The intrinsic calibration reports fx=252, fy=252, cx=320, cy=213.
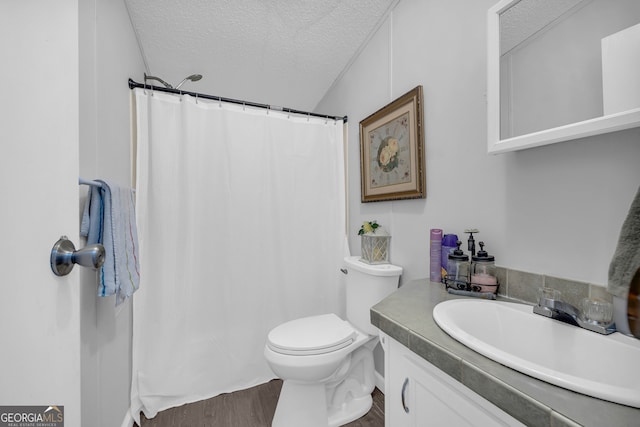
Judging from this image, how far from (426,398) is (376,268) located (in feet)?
2.58

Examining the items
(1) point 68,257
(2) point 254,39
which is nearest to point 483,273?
(1) point 68,257

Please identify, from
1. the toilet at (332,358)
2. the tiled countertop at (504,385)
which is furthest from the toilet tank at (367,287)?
the tiled countertop at (504,385)

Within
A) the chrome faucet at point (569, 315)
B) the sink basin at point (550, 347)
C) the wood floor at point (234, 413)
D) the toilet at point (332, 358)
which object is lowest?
the wood floor at point (234, 413)

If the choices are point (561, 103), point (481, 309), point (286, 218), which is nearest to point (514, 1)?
point (561, 103)

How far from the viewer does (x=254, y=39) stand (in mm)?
1644

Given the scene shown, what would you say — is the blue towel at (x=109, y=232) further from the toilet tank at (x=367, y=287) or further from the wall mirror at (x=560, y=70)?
the wall mirror at (x=560, y=70)

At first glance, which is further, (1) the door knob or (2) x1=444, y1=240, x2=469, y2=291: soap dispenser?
(2) x1=444, y1=240, x2=469, y2=291: soap dispenser

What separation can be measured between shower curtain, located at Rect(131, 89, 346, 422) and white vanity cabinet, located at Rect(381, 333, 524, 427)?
113 cm

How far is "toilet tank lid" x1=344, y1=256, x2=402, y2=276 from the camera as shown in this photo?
1.37 metres

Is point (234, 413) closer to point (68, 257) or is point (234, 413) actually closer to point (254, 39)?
point (68, 257)

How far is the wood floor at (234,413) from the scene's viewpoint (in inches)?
53.7

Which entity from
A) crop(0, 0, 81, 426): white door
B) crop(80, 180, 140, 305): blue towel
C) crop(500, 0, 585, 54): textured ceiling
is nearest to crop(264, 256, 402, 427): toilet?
crop(80, 180, 140, 305): blue towel

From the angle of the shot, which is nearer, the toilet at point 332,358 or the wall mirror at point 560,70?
the wall mirror at point 560,70

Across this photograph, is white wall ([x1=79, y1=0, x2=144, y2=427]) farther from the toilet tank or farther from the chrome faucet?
the chrome faucet
